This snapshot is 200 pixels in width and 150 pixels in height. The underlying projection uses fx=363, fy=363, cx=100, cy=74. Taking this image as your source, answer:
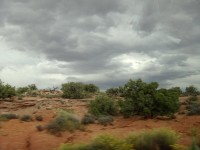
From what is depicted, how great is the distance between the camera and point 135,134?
15172 millimetres

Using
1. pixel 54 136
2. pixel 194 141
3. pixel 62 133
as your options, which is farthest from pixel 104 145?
pixel 62 133

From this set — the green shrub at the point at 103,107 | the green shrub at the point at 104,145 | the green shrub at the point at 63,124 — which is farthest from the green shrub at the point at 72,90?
the green shrub at the point at 104,145

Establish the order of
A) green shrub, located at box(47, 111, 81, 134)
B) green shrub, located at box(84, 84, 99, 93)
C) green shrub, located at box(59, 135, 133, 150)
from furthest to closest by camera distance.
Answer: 1. green shrub, located at box(84, 84, 99, 93)
2. green shrub, located at box(47, 111, 81, 134)
3. green shrub, located at box(59, 135, 133, 150)

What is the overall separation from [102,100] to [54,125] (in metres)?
9.93

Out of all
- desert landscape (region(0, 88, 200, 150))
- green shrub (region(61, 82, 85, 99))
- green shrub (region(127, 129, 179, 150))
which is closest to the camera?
green shrub (region(127, 129, 179, 150))

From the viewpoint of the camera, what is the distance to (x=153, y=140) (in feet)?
47.7

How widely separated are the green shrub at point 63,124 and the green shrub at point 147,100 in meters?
6.24

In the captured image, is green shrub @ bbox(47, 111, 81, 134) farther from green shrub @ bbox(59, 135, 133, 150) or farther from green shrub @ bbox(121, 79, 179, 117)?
green shrub @ bbox(59, 135, 133, 150)

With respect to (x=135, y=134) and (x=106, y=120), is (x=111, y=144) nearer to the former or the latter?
(x=135, y=134)

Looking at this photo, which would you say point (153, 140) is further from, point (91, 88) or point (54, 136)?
point (91, 88)

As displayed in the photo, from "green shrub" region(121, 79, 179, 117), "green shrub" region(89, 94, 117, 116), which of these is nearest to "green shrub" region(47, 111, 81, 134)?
"green shrub" region(121, 79, 179, 117)

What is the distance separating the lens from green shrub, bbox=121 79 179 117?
27594 millimetres

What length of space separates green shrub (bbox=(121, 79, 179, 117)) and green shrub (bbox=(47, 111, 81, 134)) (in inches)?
246

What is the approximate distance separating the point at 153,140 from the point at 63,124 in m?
8.90
